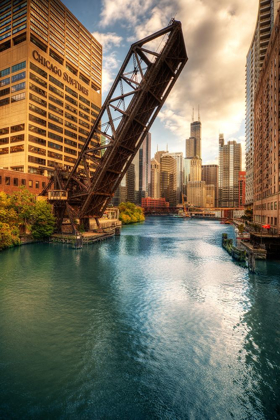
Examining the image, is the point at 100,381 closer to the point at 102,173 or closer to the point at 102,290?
the point at 102,290

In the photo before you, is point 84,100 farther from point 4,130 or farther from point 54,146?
point 4,130

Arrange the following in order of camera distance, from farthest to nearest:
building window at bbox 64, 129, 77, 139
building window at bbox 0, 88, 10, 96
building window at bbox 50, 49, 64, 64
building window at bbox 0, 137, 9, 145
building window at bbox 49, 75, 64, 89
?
1. building window at bbox 64, 129, 77, 139
2. building window at bbox 50, 49, 64, 64
3. building window at bbox 49, 75, 64, 89
4. building window at bbox 0, 88, 10, 96
5. building window at bbox 0, 137, 9, 145

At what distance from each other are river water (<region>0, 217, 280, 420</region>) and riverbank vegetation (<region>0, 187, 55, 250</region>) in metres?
14.8

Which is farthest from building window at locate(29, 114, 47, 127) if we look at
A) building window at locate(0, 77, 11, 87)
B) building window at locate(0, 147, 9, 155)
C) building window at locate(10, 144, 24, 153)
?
building window at locate(0, 77, 11, 87)

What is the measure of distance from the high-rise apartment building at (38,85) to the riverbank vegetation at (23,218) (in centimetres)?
2438

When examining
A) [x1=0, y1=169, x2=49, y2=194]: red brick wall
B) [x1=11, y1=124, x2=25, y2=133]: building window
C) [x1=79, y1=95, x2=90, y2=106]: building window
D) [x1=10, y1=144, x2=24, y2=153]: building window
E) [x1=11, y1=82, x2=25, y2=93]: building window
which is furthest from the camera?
[x1=79, y1=95, x2=90, y2=106]: building window

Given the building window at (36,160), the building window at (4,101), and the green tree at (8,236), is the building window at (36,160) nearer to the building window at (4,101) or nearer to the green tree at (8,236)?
the building window at (4,101)

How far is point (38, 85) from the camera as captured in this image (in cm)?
6775

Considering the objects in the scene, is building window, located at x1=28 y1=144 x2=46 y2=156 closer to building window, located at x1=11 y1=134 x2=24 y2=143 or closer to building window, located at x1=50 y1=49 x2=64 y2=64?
building window, located at x1=11 y1=134 x2=24 y2=143

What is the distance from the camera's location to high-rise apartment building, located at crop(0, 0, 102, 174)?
64875 millimetres

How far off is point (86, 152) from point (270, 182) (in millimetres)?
32573

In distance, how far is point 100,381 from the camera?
356 inches

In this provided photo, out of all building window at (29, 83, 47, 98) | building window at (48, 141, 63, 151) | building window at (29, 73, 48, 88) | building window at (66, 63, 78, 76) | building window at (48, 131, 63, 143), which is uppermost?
building window at (66, 63, 78, 76)

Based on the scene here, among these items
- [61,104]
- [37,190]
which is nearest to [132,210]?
[61,104]
